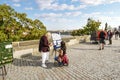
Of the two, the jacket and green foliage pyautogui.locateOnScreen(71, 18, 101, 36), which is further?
green foliage pyautogui.locateOnScreen(71, 18, 101, 36)

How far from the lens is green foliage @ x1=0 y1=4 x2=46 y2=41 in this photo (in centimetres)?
2283

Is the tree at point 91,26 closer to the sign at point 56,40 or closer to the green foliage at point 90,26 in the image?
the green foliage at point 90,26

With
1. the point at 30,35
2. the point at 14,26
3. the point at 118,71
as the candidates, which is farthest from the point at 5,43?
the point at 30,35

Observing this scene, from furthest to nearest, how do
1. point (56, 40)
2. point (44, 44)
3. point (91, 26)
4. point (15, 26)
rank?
point (91, 26), point (15, 26), point (56, 40), point (44, 44)

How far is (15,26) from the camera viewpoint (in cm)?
2359

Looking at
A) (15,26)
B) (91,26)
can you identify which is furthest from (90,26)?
(15,26)

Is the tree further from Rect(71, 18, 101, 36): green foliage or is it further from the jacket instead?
the jacket

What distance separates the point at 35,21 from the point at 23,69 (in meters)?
17.2

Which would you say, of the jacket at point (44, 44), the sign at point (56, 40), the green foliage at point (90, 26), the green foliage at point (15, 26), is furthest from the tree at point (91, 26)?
the jacket at point (44, 44)

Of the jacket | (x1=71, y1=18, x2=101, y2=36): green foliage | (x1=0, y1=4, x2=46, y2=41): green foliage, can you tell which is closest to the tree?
(x1=71, y1=18, x2=101, y2=36): green foliage

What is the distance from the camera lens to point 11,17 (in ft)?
78.4

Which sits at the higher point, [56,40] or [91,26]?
[91,26]

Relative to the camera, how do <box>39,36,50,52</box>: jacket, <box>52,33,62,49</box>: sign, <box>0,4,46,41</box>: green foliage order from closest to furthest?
<box>39,36,50,52</box>: jacket < <box>52,33,62,49</box>: sign < <box>0,4,46,41</box>: green foliage

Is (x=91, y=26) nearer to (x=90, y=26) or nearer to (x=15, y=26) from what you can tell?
(x=90, y=26)
